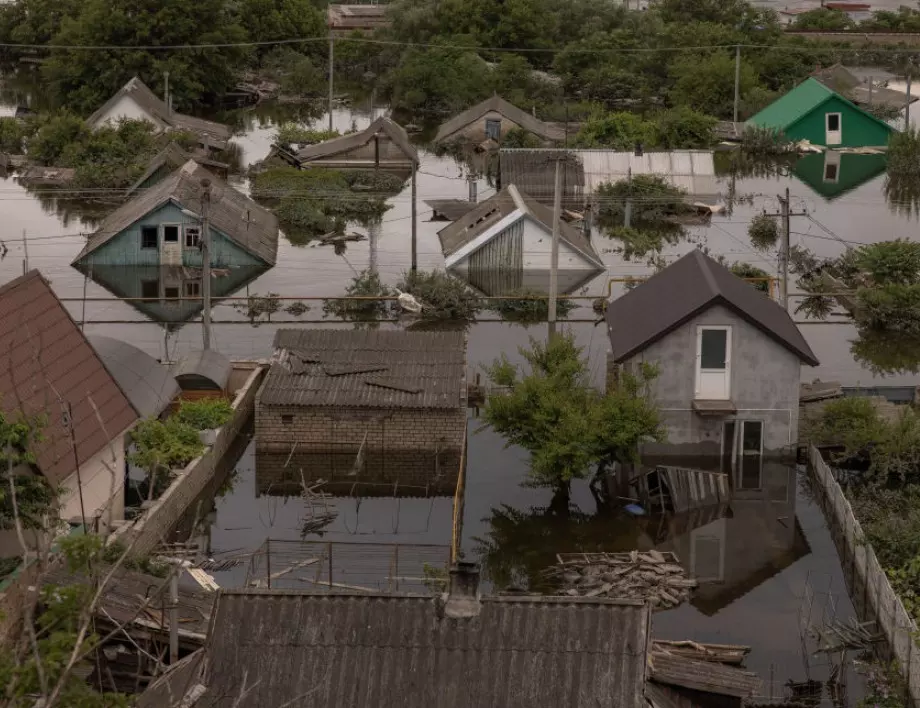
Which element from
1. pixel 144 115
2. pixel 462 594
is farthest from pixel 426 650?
pixel 144 115

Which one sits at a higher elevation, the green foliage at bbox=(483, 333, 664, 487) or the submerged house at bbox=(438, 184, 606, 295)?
the submerged house at bbox=(438, 184, 606, 295)

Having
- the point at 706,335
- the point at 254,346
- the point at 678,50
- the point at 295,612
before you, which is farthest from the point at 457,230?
Result: the point at 678,50

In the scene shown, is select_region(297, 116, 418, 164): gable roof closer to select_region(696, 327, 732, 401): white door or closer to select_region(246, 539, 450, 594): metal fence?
select_region(696, 327, 732, 401): white door

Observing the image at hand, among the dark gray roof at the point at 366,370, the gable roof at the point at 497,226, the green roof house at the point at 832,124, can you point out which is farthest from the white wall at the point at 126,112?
the dark gray roof at the point at 366,370

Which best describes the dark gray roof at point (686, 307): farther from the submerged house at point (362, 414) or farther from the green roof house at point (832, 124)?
the green roof house at point (832, 124)

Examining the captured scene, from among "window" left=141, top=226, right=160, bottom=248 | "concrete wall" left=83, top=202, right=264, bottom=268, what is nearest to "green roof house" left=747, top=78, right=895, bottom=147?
"concrete wall" left=83, top=202, right=264, bottom=268
